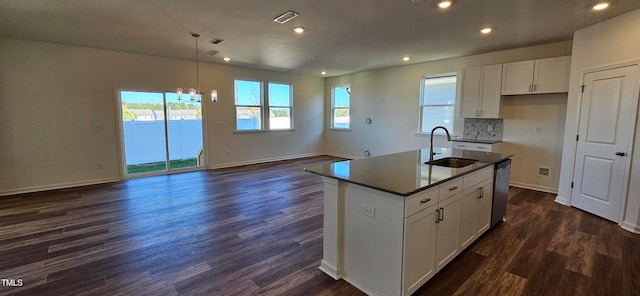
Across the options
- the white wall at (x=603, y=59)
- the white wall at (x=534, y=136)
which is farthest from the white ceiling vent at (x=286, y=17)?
the white wall at (x=534, y=136)

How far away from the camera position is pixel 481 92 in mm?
5066

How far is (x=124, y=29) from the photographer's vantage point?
3.88 meters

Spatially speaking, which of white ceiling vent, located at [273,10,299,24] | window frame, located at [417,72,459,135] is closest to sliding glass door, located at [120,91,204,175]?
white ceiling vent, located at [273,10,299,24]

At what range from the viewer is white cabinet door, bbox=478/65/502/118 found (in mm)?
4855

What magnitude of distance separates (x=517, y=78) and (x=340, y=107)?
468 centimetres

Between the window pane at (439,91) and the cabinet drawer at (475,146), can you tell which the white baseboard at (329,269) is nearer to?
the cabinet drawer at (475,146)

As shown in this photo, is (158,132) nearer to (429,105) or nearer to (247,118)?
(247,118)

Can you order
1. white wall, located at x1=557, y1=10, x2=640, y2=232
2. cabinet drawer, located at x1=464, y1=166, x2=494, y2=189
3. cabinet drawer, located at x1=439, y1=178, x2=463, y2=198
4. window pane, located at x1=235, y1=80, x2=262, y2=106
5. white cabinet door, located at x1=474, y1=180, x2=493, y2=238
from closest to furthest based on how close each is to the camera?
cabinet drawer, located at x1=439, y1=178, x2=463, y2=198 → cabinet drawer, located at x1=464, y1=166, x2=494, y2=189 → white cabinet door, located at x1=474, y1=180, x2=493, y2=238 → white wall, located at x1=557, y1=10, x2=640, y2=232 → window pane, located at x1=235, y1=80, x2=262, y2=106

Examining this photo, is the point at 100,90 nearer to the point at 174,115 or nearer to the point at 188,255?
the point at 174,115

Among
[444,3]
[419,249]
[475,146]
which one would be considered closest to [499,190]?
[419,249]

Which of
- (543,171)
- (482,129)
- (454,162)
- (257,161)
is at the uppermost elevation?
(482,129)

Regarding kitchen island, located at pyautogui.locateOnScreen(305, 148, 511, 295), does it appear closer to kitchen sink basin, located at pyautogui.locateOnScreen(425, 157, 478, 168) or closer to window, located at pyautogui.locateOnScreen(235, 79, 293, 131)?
kitchen sink basin, located at pyautogui.locateOnScreen(425, 157, 478, 168)

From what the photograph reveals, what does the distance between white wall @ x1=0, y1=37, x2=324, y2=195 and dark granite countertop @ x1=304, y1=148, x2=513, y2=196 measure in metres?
5.02

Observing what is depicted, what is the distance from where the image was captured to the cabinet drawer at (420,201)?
1757mm
